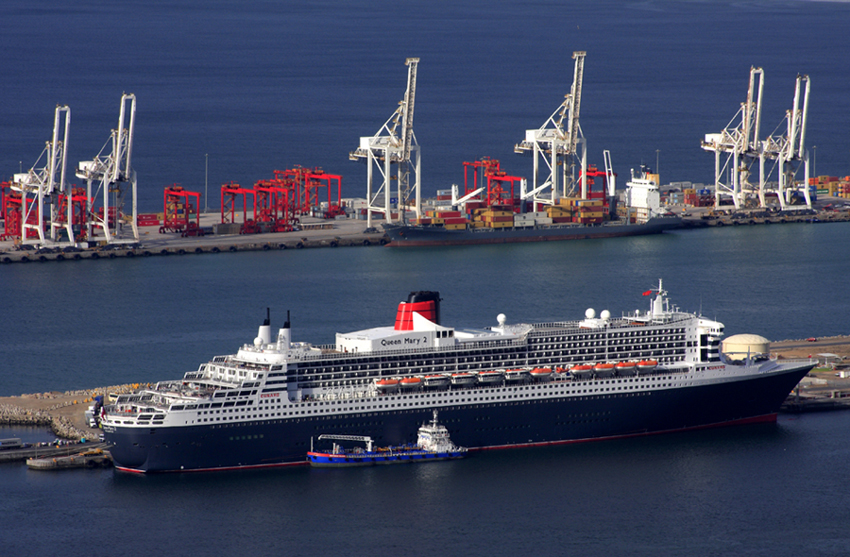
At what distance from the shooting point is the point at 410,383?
32.7 metres

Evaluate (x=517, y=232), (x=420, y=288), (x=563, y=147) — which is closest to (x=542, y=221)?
(x=517, y=232)

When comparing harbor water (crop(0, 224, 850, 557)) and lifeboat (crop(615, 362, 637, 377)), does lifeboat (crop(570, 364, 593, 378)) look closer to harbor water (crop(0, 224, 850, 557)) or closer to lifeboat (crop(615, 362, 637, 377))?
lifeboat (crop(615, 362, 637, 377))

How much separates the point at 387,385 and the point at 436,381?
3.64ft

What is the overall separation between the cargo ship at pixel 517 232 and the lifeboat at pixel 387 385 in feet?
117

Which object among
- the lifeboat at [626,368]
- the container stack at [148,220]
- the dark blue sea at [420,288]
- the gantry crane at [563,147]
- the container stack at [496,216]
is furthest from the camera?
the gantry crane at [563,147]

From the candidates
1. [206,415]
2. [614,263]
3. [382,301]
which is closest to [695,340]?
[206,415]

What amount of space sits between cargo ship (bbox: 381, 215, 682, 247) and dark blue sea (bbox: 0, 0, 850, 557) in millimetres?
1227

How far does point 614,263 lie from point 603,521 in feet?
110

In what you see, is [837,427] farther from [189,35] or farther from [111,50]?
[189,35]

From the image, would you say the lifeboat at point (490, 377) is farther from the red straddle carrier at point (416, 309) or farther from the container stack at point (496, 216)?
the container stack at point (496, 216)

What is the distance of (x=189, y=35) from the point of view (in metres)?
167

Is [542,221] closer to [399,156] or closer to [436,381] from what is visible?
[399,156]

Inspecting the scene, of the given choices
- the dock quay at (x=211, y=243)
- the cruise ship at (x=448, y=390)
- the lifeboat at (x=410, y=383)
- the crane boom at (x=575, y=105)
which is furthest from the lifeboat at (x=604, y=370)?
the crane boom at (x=575, y=105)

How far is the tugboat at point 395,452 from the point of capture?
32.2 metres
